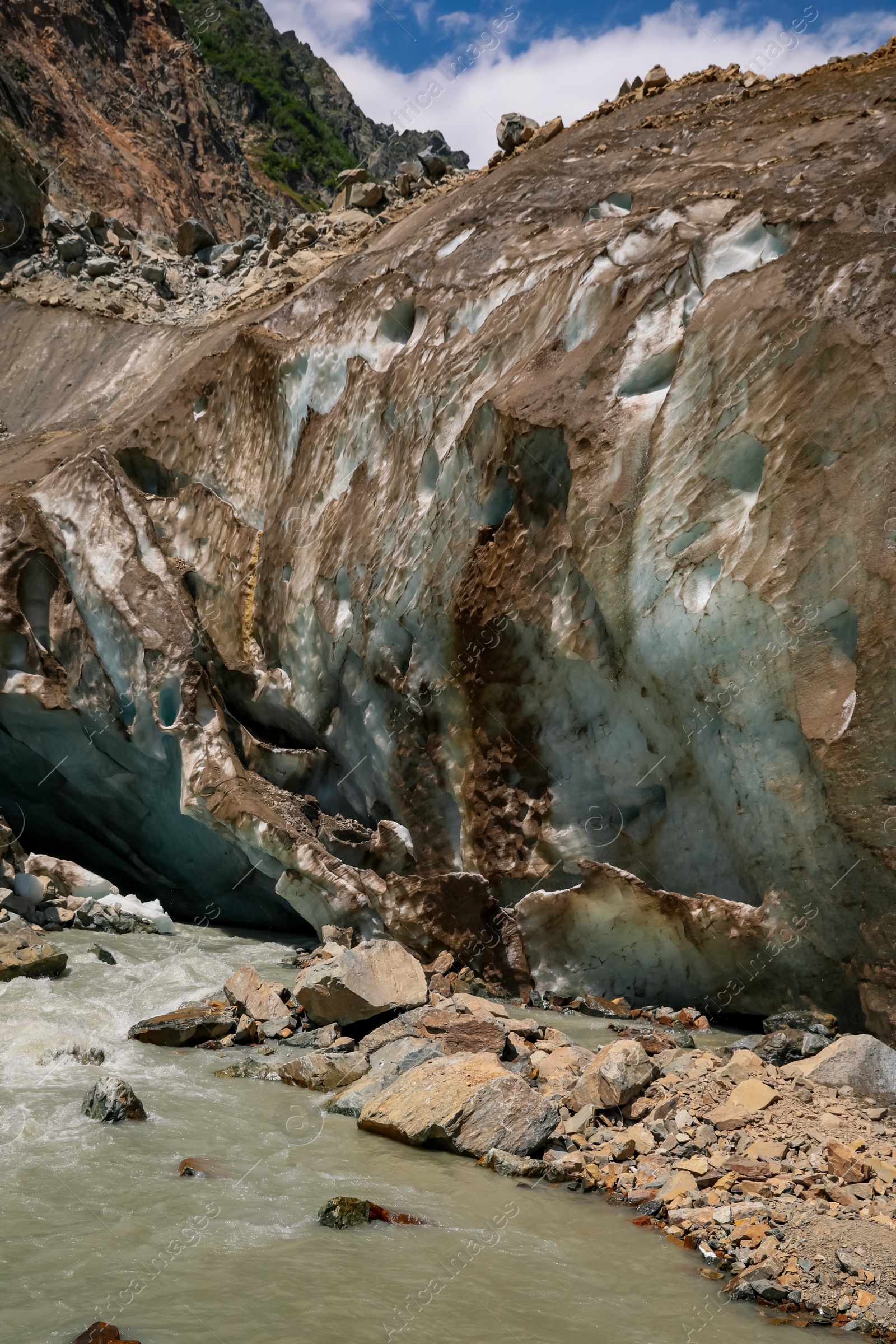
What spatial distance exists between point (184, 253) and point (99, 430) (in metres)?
7.46

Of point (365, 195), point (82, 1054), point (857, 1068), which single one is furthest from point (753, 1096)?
point (365, 195)

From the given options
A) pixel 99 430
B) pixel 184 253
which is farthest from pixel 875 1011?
pixel 184 253

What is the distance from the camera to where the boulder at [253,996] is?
6387 millimetres

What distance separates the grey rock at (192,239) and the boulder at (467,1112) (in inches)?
648

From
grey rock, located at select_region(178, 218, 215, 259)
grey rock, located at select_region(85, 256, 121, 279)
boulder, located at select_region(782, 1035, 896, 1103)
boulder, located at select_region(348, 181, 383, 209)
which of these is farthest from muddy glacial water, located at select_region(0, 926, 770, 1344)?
grey rock, located at select_region(178, 218, 215, 259)

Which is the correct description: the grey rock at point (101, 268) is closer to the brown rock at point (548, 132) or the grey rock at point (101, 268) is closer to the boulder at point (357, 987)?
the brown rock at point (548, 132)

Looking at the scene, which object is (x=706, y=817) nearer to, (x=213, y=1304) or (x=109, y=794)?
(x=213, y=1304)

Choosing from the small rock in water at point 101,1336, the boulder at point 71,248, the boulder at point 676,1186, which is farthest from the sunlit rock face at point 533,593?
the boulder at point 71,248

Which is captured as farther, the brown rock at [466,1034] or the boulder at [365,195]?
the boulder at [365,195]

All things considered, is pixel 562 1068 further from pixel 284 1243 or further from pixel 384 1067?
pixel 284 1243

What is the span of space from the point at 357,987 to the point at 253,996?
2.75 feet

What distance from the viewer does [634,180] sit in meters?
9.06

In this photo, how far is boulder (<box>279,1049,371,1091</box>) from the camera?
5.31 metres

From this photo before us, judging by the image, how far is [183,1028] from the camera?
5.94 m
